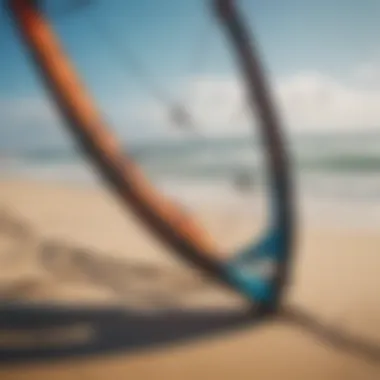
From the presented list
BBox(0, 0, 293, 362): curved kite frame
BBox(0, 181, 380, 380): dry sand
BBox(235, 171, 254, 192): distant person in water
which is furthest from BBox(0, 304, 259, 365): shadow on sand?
BBox(235, 171, 254, 192): distant person in water

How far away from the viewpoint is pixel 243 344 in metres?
1.47

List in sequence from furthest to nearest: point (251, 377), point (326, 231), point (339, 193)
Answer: point (339, 193) → point (326, 231) → point (251, 377)

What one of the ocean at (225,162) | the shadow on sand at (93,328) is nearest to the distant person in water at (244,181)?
the ocean at (225,162)

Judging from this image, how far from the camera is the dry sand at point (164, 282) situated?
1.45m

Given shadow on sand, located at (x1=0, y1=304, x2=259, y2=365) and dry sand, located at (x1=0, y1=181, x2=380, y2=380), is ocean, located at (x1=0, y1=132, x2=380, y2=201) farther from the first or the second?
shadow on sand, located at (x1=0, y1=304, x2=259, y2=365)

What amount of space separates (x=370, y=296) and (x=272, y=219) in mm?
289

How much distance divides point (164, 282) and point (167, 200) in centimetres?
22

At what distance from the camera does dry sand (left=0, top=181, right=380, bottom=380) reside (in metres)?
1.45

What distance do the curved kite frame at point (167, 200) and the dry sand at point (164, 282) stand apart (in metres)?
0.06

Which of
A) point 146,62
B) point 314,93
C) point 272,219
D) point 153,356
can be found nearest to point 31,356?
point 153,356

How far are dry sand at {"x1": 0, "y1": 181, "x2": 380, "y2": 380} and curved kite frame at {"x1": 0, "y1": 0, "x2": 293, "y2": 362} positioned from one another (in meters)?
0.06

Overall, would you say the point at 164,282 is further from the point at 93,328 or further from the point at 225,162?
the point at 225,162

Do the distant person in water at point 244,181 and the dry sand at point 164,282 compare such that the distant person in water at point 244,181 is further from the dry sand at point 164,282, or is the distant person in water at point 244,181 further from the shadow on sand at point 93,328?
the shadow on sand at point 93,328

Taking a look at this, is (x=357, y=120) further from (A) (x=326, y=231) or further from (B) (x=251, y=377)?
(B) (x=251, y=377)
